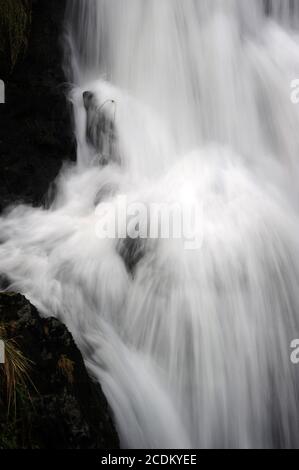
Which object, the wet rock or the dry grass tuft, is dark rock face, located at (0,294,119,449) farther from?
the wet rock

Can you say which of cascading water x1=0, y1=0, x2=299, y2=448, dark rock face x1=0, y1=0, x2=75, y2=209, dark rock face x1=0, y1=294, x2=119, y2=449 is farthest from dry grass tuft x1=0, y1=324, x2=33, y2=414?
dark rock face x1=0, y1=0, x2=75, y2=209

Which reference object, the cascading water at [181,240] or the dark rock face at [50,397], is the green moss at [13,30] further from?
the dark rock face at [50,397]

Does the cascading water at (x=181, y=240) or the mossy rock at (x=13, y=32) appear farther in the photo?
the mossy rock at (x=13, y=32)

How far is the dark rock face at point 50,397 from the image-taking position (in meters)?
2.54

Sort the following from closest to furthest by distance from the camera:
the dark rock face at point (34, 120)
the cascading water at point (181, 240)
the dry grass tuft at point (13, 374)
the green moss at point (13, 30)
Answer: the dry grass tuft at point (13, 374) < the cascading water at point (181, 240) < the dark rock face at point (34, 120) < the green moss at point (13, 30)

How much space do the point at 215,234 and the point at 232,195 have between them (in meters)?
0.52

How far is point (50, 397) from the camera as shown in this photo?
2.67 meters

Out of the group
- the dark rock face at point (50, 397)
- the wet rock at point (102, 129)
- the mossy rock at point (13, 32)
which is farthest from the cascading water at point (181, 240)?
the mossy rock at point (13, 32)

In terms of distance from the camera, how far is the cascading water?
11.8ft

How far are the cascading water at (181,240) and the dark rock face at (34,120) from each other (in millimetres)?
179

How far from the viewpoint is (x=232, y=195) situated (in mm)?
4777

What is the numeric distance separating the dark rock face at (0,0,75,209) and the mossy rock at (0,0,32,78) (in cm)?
1
